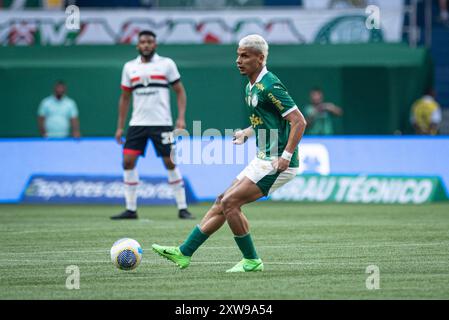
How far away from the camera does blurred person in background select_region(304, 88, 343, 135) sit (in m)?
25.6

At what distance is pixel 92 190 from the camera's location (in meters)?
21.8

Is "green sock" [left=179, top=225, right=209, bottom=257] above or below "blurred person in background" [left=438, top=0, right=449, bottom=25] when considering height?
below

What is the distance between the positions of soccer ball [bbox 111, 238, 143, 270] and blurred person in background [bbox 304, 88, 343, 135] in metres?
14.9

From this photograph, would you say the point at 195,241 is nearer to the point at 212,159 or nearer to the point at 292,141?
the point at 292,141

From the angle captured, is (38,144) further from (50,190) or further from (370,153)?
(370,153)

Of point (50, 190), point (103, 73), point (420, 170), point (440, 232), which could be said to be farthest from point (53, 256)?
point (103, 73)

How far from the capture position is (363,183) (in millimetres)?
21516

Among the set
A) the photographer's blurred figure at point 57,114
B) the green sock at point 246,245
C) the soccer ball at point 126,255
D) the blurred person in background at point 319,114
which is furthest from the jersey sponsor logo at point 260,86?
the blurred person in background at point 319,114

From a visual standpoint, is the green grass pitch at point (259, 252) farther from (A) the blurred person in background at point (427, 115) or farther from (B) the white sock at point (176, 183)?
(A) the blurred person in background at point (427, 115)

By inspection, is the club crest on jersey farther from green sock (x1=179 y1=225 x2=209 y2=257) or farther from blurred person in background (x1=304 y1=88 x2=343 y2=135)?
blurred person in background (x1=304 y1=88 x2=343 y2=135)

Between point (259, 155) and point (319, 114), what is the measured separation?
49.5 feet

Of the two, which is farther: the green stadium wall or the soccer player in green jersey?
the green stadium wall

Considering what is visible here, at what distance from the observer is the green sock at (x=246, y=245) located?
428 inches

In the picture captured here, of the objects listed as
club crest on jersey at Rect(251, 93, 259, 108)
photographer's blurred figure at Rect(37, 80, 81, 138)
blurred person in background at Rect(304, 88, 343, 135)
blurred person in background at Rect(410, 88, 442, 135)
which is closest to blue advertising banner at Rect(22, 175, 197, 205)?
photographer's blurred figure at Rect(37, 80, 81, 138)
